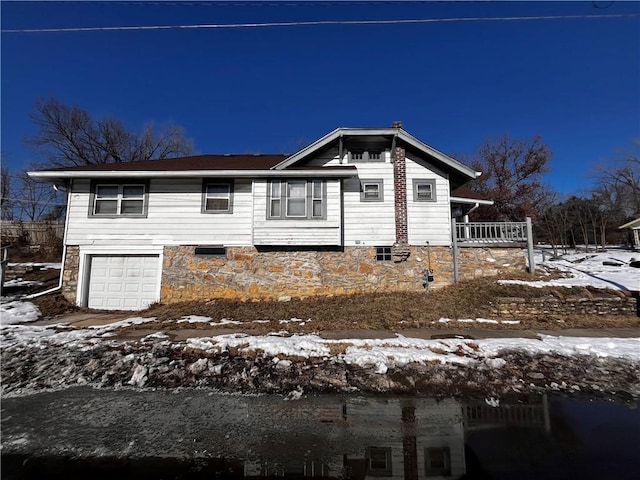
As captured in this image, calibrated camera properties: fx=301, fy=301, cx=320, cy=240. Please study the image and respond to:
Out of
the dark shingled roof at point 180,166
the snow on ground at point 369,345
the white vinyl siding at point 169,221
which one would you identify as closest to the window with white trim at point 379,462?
the snow on ground at point 369,345

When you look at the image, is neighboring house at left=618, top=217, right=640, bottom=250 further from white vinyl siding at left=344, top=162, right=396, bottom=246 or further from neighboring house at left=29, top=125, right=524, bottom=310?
white vinyl siding at left=344, top=162, right=396, bottom=246

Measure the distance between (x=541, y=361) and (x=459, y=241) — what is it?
682 centimetres

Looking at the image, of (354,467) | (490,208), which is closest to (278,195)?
(354,467)

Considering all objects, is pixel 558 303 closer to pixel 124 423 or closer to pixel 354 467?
pixel 354 467

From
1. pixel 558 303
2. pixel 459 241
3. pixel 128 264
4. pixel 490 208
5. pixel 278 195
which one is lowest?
pixel 558 303

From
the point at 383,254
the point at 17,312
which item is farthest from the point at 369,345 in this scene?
the point at 17,312

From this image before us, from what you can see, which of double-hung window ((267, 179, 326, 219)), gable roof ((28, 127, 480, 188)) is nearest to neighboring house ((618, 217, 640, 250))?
gable roof ((28, 127, 480, 188))

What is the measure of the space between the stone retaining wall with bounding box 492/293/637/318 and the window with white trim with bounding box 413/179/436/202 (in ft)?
15.2

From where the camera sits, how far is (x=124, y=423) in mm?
3607

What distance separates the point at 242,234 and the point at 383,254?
5396mm

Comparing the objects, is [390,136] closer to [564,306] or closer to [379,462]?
[564,306]

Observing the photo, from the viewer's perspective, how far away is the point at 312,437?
335 cm

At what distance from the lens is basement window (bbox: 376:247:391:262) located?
11516mm

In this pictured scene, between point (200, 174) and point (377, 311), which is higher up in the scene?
point (200, 174)
